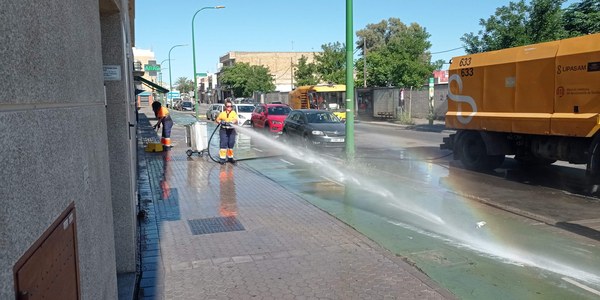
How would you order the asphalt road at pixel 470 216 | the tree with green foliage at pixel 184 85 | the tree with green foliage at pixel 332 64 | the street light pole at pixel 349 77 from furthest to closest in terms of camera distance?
1. the tree with green foliage at pixel 184 85
2. the tree with green foliage at pixel 332 64
3. the street light pole at pixel 349 77
4. the asphalt road at pixel 470 216

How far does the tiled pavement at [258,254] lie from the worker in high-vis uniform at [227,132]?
3876mm

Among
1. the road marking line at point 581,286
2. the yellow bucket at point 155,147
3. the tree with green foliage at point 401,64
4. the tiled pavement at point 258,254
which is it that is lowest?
the road marking line at point 581,286

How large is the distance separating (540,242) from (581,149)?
180 inches

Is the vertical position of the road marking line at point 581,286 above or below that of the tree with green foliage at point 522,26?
below

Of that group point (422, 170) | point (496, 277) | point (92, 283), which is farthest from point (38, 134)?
point (422, 170)

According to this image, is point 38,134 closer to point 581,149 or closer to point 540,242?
point 540,242

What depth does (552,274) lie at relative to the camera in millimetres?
5324

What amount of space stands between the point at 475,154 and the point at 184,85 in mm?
168445

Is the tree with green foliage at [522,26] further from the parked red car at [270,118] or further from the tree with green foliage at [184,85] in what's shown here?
the tree with green foliage at [184,85]

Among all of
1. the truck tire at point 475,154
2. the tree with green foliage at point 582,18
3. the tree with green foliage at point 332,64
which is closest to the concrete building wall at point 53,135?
the truck tire at point 475,154

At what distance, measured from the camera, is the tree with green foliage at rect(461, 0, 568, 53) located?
2078cm

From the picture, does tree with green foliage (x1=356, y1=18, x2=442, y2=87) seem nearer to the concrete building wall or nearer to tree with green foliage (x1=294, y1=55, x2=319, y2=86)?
tree with green foliage (x1=294, y1=55, x2=319, y2=86)

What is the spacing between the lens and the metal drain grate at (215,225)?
6.96 meters

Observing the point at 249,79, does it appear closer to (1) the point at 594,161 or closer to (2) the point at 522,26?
(2) the point at 522,26
